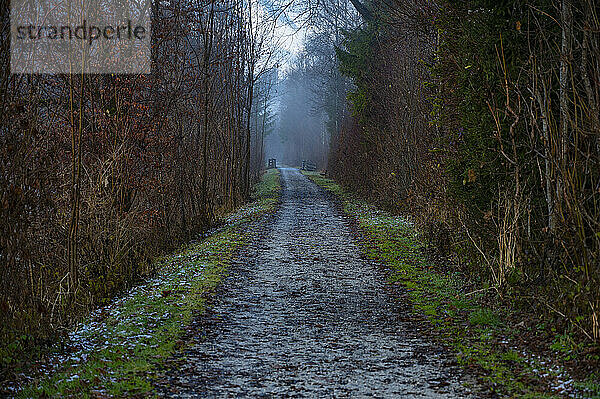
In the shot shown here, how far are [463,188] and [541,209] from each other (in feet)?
5.51

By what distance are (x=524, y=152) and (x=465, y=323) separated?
7.76 ft

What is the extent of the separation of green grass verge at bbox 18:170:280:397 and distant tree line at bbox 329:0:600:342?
13.1ft

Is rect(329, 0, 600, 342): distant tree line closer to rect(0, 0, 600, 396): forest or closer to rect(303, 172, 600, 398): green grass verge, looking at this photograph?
rect(0, 0, 600, 396): forest

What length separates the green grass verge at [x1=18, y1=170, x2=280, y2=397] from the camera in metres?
5.05

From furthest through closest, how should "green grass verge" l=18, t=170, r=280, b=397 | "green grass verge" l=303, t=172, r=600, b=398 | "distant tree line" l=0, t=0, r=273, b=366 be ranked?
"distant tree line" l=0, t=0, r=273, b=366 → "green grass verge" l=303, t=172, r=600, b=398 → "green grass verge" l=18, t=170, r=280, b=397

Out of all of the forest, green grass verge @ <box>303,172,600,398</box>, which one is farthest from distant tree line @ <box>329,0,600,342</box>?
green grass verge @ <box>303,172,600,398</box>

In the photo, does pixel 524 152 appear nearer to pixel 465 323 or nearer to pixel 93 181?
pixel 465 323

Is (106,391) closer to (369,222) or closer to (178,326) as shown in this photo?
(178,326)

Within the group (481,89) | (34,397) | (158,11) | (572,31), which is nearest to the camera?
(34,397)

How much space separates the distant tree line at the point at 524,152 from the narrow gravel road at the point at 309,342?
4.83ft

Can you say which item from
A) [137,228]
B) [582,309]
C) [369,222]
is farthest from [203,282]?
[369,222]

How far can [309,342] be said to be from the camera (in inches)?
258

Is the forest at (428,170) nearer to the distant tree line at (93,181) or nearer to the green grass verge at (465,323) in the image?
the distant tree line at (93,181)

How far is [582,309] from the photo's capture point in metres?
5.79
